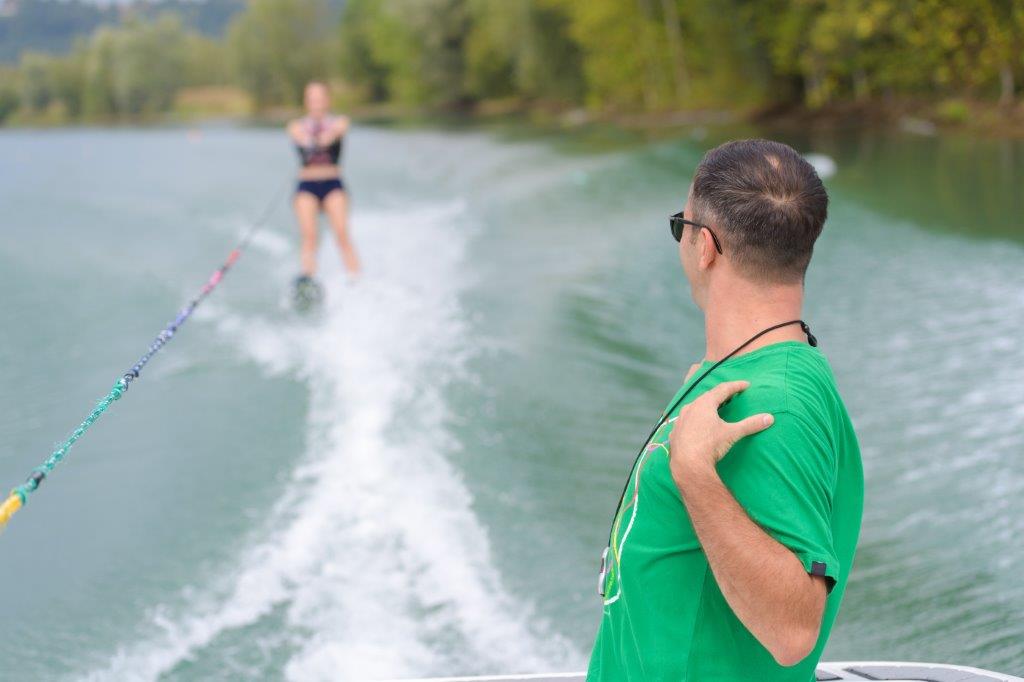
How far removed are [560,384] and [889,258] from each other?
5251 millimetres

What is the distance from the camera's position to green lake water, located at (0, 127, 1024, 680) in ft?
13.5

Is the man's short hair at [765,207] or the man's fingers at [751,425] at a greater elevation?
the man's short hair at [765,207]

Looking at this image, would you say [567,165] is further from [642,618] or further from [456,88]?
[456,88]

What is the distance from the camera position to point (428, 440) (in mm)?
6180

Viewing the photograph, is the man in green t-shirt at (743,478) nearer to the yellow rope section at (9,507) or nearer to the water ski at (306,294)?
the yellow rope section at (9,507)

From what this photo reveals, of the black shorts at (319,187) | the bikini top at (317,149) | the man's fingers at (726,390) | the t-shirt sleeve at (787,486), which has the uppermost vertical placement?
the man's fingers at (726,390)

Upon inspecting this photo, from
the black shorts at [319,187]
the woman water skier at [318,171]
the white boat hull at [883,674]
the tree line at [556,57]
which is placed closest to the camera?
the white boat hull at [883,674]

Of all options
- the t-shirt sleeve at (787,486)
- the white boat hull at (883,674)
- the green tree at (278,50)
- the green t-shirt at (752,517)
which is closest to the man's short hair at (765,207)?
the green t-shirt at (752,517)

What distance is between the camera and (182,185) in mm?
21031

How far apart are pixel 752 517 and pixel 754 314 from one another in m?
0.33

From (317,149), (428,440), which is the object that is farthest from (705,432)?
(317,149)

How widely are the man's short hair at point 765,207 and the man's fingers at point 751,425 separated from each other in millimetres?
280

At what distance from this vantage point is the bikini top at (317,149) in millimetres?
10133

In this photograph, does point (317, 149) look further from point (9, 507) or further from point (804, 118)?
point (804, 118)
